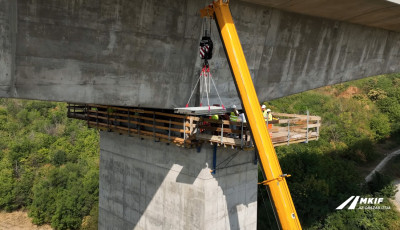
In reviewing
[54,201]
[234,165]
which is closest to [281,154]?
[234,165]

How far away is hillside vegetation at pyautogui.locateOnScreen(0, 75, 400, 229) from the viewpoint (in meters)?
23.7

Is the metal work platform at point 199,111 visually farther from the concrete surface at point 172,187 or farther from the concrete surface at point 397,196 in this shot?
the concrete surface at point 397,196

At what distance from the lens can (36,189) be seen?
108ft

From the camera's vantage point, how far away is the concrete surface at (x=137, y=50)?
8.58 m

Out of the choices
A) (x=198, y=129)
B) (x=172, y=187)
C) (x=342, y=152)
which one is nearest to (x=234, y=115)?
(x=198, y=129)

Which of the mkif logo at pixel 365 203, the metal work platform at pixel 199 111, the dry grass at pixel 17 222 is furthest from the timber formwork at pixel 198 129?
the dry grass at pixel 17 222

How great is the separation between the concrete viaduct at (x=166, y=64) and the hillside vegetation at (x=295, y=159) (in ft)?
32.8

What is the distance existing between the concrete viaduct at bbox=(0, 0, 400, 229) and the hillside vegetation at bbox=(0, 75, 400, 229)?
10008 millimetres

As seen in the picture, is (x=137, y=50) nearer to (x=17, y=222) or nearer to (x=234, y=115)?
(x=234, y=115)

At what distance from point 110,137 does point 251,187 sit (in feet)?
22.8

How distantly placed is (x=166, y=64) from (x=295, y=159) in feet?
68.0

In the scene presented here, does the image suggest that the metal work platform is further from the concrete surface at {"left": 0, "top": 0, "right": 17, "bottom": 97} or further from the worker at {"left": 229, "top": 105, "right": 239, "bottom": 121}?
the concrete surface at {"left": 0, "top": 0, "right": 17, "bottom": 97}

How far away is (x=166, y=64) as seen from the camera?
1082 centimetres

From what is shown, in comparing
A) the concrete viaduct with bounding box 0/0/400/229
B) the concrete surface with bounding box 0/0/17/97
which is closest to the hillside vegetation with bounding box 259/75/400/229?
the concrete viaduct with bounding box 0/0/400/229
